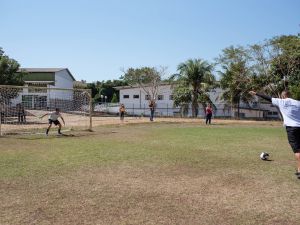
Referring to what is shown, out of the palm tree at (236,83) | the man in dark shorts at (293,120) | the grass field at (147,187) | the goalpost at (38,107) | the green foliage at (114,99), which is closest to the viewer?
the grass field at (147,187)

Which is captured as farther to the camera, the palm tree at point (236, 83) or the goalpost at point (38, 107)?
the palm tree at point (236, 83)

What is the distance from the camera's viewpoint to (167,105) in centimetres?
5662

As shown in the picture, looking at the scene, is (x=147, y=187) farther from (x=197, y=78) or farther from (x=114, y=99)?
(x=114, y=99)

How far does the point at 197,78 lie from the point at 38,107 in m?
22.0

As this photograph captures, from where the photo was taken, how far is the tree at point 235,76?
42.9m

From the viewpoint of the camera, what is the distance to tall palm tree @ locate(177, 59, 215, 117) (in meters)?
47.1

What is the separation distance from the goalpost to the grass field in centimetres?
1192

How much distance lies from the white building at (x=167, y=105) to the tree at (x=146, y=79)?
2.94 feet

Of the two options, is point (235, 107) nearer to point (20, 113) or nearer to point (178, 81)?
point (178, 81)

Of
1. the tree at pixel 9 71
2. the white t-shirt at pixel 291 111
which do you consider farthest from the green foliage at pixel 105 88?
the white t-shirt at pixel 291 111

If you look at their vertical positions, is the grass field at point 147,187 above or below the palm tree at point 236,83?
below

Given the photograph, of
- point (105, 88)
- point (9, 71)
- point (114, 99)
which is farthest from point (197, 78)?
point (105, 88)

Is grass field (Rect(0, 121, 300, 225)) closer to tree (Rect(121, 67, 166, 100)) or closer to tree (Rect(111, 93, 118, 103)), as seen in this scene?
tree (Rect(121, 67, 166, 100))

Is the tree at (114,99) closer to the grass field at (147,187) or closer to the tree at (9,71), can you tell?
the tree at (9,71)
